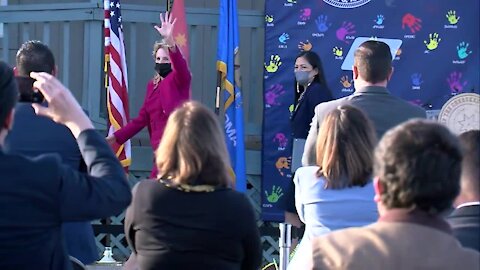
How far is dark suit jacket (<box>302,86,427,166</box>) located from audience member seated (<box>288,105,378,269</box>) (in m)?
0.95

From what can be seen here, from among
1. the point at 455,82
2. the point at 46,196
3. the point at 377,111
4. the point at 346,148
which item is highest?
the point at 455,82

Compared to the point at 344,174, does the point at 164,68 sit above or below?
above

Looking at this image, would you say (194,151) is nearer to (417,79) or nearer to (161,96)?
(161,96)

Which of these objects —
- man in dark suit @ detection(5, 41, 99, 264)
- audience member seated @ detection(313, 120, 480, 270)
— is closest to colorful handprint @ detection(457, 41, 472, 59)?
man in dark suit @ detection(5, 41, 99, 264)

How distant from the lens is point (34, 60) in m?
5.09

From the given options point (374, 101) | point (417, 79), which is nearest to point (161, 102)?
point (417, 79)

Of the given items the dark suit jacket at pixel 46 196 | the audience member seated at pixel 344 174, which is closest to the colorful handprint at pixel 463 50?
the audience member seated at pixel 344 174

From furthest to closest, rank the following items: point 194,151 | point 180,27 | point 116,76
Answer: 1. point 180,27
2. point 116,76
3. point 194,151

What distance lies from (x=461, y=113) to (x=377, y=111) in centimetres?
74

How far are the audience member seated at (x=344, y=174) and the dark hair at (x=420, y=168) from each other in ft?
4.77

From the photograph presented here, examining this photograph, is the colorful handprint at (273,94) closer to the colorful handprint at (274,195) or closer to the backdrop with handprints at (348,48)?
the backdrop with handprints at (348,48)

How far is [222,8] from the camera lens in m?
9.22

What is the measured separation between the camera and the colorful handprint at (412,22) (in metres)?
9.41

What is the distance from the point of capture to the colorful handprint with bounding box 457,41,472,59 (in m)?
9.47
